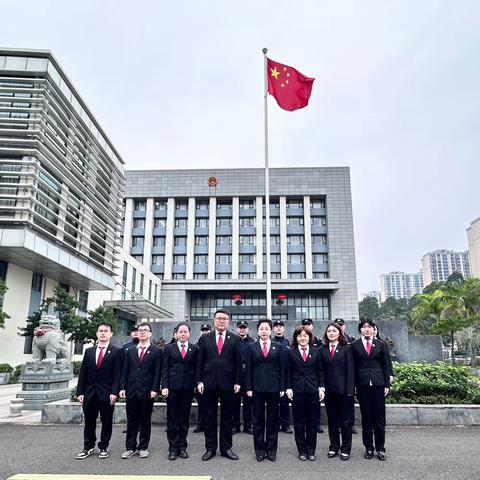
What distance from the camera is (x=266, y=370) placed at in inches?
213

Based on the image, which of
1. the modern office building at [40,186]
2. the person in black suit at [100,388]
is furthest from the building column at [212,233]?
the person in black suit at [100,388]

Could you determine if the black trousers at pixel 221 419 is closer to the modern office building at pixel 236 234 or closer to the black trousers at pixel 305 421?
the black trousers at pixel 305 421

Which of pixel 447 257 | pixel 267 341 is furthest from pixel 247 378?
pixel 447 257

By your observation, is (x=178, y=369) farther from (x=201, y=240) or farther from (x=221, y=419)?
(x=201, y=240)

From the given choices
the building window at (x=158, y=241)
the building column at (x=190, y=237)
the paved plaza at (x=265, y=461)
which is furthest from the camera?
the building window at (x=158, y=241)

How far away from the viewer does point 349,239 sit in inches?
1764

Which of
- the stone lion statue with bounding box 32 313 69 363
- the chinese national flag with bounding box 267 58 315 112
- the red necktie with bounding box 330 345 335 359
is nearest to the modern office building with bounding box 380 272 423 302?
the chinese national flag with bounding box 267 58 315 112

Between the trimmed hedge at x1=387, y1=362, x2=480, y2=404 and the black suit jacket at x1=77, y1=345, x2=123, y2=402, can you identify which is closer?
the black suit jacket at x1=77, y1=345, x2=123, y2=402

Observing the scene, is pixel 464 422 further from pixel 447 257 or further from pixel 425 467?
pixel 447 257

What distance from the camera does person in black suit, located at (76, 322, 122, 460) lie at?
5.33 metres

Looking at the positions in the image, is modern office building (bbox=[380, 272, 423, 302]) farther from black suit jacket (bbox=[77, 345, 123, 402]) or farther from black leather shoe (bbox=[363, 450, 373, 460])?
black suit jacket (bbox=[77, 345, 123, 402])

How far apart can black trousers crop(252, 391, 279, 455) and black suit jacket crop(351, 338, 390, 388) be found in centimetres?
117

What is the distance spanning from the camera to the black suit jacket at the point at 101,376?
5.41 metres

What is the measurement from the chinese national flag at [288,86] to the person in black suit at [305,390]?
9.89 m
